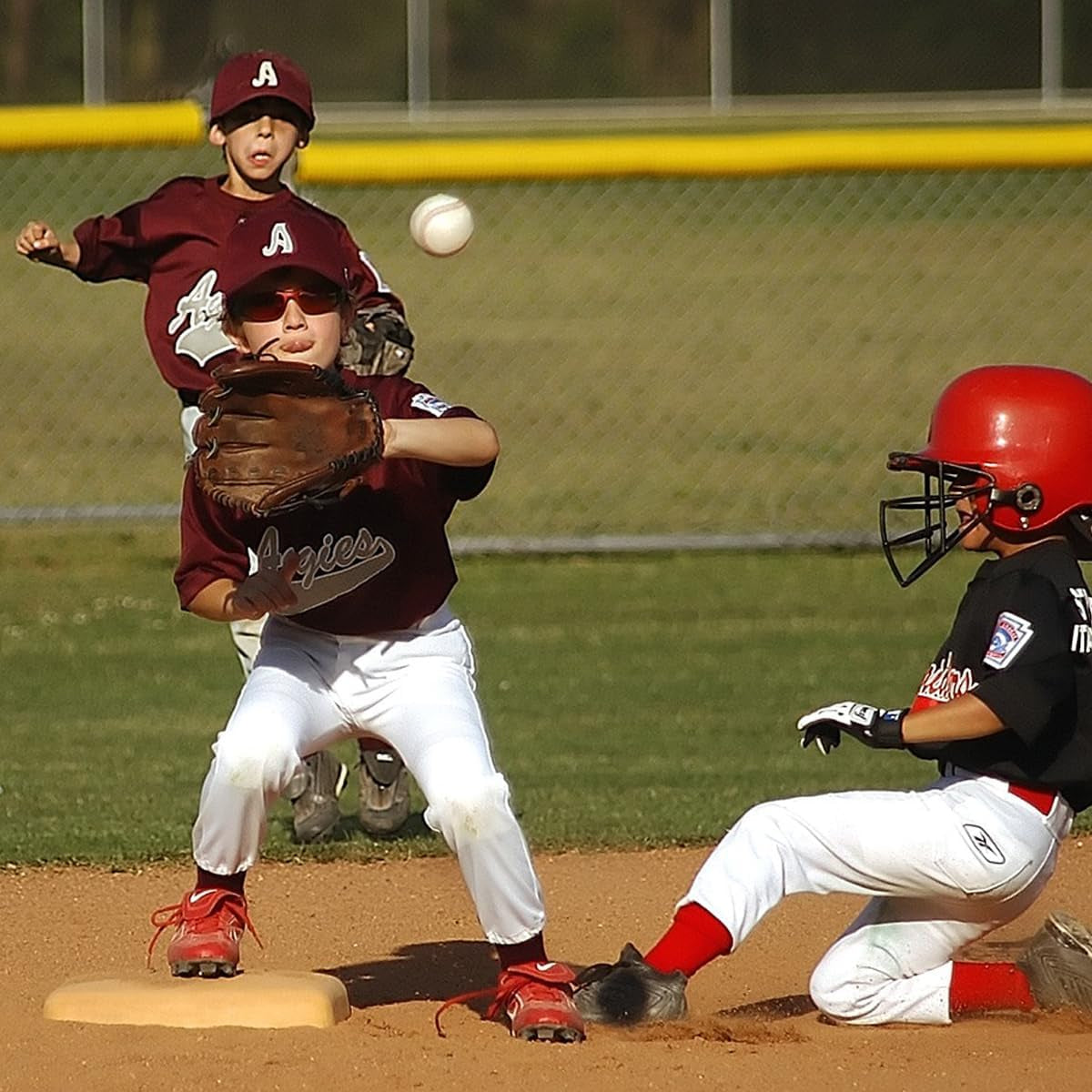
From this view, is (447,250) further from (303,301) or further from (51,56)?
(51,56)

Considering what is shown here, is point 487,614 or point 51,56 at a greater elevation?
point 51,56

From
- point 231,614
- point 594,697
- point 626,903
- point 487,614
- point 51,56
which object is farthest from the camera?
point 51,56

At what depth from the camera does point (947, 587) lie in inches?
365

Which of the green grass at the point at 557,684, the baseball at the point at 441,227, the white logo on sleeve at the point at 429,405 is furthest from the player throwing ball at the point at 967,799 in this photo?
the baseball at the point at 441,227

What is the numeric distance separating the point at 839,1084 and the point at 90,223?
3.35 metres

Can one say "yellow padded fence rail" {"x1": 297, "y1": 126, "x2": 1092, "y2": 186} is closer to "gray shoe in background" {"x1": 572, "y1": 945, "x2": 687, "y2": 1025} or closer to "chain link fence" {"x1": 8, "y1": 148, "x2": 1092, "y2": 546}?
"chain link fence" {"x1": 8, "y1": 148, "x2": 1092, "y2": 546}

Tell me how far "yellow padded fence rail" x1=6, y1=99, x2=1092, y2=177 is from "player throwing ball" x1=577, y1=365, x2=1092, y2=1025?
16.6ft

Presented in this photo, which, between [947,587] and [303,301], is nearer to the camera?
[303,301]

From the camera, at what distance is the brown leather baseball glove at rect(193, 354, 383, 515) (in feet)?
12.0

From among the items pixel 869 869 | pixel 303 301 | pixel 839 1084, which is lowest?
pixel 839 1084

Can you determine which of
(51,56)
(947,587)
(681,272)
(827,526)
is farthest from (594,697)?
(51,56)

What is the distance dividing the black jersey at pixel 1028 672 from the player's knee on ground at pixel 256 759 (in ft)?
3.44

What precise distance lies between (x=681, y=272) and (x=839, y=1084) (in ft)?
46.9

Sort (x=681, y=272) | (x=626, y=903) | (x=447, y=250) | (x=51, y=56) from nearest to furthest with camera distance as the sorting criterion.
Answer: (x=626, y=903) < (x=447, y=250) < (x=681, y=272) < (x=51, y=56)
